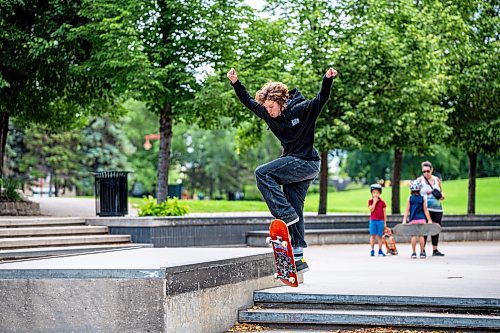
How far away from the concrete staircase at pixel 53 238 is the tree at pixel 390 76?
10008 mm

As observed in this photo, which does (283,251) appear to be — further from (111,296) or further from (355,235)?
(355,235)

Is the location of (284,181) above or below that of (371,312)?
above

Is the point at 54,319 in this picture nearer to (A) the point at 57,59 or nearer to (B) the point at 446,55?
(A) the point at 57,59

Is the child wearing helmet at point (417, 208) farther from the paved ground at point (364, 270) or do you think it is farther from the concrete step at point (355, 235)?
the concrete step at point (355, 235)

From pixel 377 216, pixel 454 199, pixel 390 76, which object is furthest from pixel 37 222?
pixel 454 199

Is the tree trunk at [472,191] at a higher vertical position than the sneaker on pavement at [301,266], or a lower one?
higher

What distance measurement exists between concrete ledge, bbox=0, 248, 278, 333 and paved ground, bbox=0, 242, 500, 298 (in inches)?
5.1

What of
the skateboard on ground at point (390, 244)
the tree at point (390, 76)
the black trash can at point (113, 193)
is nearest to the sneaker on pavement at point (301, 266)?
the skateboard on ground at point (390, 244)

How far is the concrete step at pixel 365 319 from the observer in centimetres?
857

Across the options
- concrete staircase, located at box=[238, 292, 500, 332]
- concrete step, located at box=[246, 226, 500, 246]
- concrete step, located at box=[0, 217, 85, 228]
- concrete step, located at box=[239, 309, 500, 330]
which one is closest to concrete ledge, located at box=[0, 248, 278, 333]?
concrete step, located at box=[239, 309, 500, 330]

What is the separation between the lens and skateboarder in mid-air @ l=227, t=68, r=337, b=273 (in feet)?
31.4

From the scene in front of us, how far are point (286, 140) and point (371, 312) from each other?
2.18 metres

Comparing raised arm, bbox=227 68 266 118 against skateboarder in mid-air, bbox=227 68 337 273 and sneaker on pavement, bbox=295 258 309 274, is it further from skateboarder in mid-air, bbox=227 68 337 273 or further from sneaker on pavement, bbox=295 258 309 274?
sneaker on pavement, bbox=295 258 309 274

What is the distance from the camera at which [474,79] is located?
101 ft
